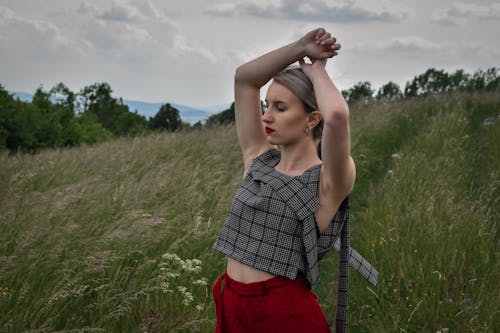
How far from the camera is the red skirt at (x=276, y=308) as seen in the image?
83.2 inches

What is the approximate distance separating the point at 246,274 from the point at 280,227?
0.21 meters

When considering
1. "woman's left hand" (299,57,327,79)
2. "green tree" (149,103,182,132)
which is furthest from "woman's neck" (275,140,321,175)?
"green tree" (149,103,182,132)

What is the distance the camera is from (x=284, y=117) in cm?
222

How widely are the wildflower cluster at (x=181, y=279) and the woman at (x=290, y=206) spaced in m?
0.98

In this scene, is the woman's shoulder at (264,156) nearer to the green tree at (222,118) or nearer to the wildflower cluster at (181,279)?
the wildflower cluster at (181,279)

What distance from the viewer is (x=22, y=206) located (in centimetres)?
393

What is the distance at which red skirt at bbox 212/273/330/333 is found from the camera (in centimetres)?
211

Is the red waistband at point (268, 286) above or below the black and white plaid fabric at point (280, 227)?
below

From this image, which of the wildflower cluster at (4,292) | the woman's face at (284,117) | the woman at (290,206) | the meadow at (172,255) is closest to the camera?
the woman at (290,206)

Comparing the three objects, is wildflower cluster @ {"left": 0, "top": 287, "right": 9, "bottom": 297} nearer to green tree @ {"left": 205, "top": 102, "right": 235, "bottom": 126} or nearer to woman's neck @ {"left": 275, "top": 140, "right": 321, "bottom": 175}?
woman's neck @ {"left": 275, "top": 140, "right": 321, "bottom": 175}

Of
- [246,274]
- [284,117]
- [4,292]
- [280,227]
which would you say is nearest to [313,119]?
[284,117]

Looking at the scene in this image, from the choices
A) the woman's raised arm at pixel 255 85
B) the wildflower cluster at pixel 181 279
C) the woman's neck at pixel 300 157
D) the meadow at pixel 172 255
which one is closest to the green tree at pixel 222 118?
the meadow at pixel 172 255

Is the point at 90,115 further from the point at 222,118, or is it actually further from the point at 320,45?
the point at 320,45

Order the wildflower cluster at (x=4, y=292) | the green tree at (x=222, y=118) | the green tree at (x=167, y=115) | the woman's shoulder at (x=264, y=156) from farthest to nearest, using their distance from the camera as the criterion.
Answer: the green tree at (x=167, y=115) < the green tree at (x=222, y=118) < the wildflower cluster at (x=4, y=292) < the woman's shoulder at (x=264, y=156)
